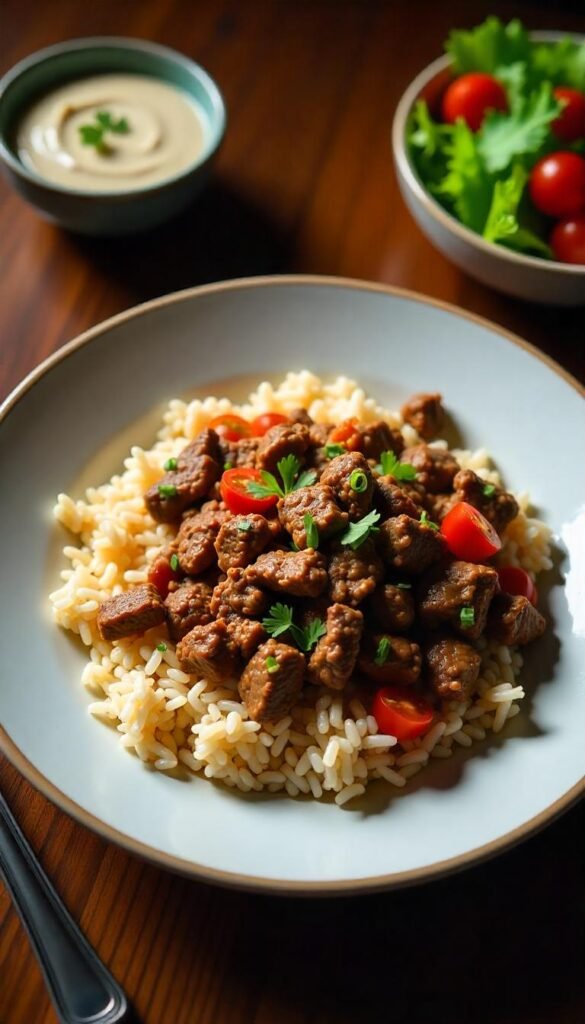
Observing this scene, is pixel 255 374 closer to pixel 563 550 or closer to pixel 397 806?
pixel 563 550

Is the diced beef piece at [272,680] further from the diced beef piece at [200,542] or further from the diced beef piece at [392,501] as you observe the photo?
the diced beef piece at [392,501]

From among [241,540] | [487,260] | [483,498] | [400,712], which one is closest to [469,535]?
[483,498]

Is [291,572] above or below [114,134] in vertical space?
below

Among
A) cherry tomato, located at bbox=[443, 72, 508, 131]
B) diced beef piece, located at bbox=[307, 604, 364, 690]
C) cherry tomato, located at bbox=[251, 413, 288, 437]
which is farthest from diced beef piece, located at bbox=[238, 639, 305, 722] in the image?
cherry tomato, located at bbox=[443, 72, 508, 131]

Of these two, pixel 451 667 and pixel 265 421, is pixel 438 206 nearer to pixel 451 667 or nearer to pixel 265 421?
pixel 265 421

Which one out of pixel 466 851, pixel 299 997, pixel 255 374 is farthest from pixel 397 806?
pixel 255 374
